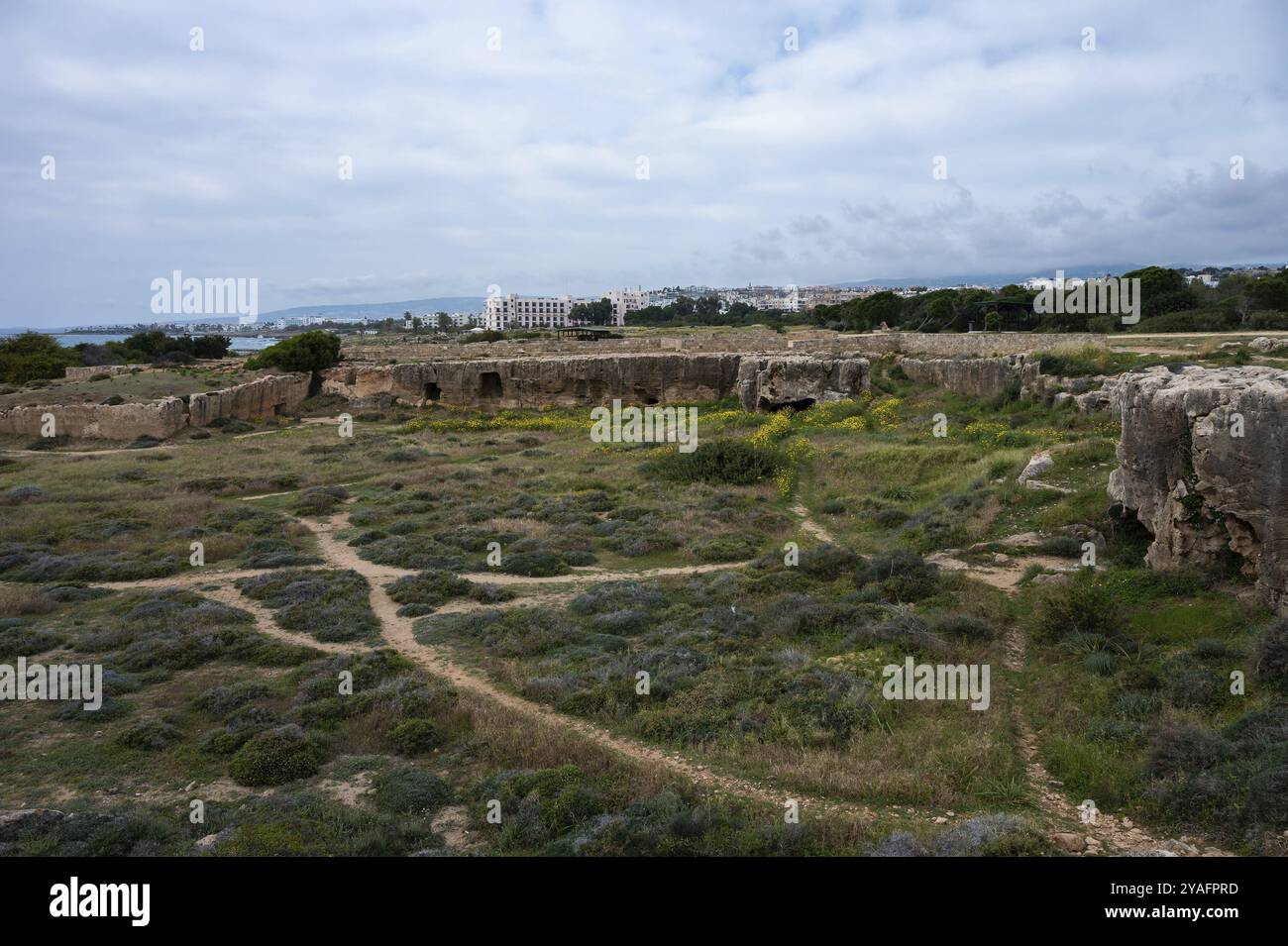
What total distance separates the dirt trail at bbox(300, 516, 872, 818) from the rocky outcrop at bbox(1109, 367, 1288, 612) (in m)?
6.64

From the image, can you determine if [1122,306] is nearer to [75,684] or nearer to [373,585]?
[373,585]

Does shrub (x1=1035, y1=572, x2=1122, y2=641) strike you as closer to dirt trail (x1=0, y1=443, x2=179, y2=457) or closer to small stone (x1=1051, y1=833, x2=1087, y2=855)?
small stone (x1=1051, y1=833, x2=1087, y2=855)

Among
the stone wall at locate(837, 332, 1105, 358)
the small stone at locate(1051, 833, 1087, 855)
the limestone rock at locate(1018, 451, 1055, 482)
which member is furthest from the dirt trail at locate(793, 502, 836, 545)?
the stone wall at locate(837, 332, 1105, 358)

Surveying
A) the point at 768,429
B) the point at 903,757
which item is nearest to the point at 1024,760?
the point at 903,757

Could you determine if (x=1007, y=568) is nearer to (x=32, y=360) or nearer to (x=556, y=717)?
(x=556, y=717)

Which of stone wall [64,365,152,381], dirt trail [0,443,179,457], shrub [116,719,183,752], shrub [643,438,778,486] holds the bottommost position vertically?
shrub [116,719,183,752]

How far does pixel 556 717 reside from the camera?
9.51m

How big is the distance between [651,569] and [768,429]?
12474mm

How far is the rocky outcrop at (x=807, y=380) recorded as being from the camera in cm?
3195

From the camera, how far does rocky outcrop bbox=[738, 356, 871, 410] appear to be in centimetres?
3195

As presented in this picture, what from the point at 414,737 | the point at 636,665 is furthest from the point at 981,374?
the point at 414,737

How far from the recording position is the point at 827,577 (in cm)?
1445

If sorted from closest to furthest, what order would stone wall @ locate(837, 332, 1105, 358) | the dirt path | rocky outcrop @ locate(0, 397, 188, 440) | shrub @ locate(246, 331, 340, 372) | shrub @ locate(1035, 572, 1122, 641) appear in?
shrub @ locate(1035, 572, 1122, 641) < the dirt path < stone wall @ locate(837, 332, 1105, 358) < rocky outcrop @ locate(0, 397, 188, 440) < shrub @ locate(246, 331, 340, 372)

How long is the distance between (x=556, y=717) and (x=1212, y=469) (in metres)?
9.06
